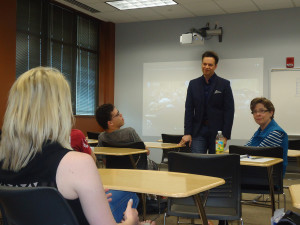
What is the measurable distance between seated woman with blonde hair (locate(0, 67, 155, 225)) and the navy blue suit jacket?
2551 mm

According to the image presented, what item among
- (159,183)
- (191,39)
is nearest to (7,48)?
(191,39)

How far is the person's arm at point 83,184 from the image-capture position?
3.91 feet

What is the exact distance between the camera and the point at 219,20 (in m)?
7.82

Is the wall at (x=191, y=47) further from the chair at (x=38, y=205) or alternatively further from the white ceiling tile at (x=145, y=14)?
the chair at (x=38, y=205)

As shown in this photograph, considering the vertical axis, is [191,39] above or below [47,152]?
above

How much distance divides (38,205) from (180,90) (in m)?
7.12

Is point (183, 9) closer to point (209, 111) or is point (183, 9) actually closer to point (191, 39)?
point (191, 39)

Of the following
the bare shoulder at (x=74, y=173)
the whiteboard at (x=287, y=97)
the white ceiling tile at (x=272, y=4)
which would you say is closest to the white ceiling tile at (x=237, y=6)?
the white ceiling tile at (x=272, y=4)

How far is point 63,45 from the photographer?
25.2 feet

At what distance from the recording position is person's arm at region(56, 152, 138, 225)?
3.91 feet

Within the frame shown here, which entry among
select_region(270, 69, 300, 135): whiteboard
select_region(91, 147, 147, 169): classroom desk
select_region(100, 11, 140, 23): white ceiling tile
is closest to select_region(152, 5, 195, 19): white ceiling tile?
select_region(100, 11, 140, 23): white ceiling tile

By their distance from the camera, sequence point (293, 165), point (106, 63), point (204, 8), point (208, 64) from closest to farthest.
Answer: point (208, 64) → point (293, 165) → point (204, 8) → point (106, 63)

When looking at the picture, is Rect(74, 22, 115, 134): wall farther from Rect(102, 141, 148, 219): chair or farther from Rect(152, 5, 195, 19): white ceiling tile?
Rect(102, 141, 148, 219): chair

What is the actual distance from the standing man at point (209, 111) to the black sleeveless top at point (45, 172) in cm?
252
